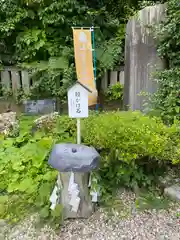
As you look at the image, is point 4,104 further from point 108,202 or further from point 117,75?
point 108,202

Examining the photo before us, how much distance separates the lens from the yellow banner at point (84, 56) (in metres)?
4.13

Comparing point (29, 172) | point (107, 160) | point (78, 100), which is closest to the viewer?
point (78, 100)

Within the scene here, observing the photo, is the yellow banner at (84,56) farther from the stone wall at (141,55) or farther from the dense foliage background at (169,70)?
the dense foliage background at (169,70)

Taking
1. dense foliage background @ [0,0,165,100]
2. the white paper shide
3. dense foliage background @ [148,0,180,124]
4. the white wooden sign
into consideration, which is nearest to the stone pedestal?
the white paper shide

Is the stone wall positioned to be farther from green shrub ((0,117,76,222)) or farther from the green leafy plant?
green shrub ((0,117,76,222))

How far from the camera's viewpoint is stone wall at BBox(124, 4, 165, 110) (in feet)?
11.7

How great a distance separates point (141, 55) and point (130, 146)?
1.93 metres

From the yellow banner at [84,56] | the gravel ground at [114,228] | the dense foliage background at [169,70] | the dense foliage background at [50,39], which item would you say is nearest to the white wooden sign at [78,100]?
the gravel ground at [114,228]

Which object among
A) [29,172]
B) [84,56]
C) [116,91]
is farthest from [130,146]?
[116,91]

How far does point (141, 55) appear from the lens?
3.73 meters

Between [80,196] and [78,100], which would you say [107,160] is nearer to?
[80,196]

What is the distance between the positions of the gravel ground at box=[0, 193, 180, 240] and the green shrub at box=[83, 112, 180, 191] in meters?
0.33

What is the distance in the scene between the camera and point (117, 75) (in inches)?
196

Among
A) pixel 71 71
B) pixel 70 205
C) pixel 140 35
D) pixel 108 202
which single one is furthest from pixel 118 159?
pixel 71 71
